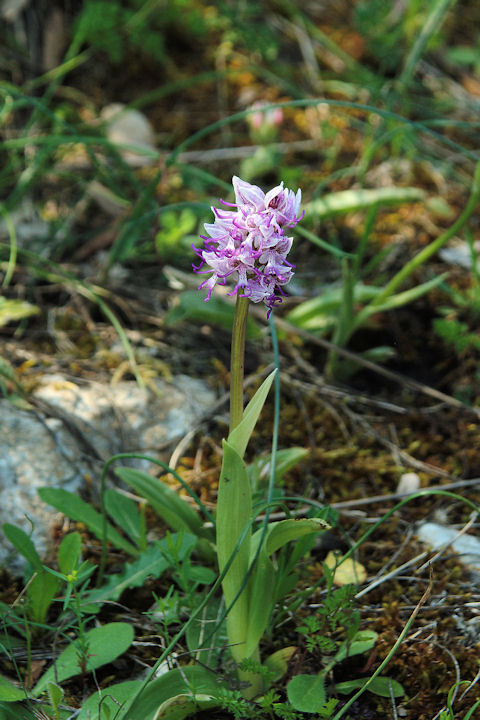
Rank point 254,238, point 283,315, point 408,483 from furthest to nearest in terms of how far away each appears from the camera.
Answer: point 283,315 → point 408,483 → point 254,238

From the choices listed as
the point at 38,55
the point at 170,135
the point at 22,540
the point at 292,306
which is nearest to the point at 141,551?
the point at 22,540

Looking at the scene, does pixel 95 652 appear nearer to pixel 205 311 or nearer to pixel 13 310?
pixel 205 311

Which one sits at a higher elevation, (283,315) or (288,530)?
(283,315)

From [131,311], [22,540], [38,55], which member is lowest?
[22,540]

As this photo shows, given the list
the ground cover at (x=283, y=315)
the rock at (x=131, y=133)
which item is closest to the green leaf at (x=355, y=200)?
the ground cover at (x=283, y=315)

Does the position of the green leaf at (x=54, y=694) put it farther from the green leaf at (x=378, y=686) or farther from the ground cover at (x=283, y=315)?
the green leaf at (x=378, y=686)

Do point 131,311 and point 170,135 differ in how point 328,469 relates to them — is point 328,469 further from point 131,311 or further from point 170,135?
point 170,135

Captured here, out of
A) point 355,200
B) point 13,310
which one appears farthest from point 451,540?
point 13,310
